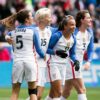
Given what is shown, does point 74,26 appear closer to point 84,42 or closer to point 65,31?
point 65,31

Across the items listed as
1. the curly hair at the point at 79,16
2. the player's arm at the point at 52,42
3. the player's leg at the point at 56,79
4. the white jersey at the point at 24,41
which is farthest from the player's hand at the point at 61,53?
the curly hair at the point at 79,16

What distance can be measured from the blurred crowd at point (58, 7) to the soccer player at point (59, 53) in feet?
41.3

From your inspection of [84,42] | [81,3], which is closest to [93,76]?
[81,3]

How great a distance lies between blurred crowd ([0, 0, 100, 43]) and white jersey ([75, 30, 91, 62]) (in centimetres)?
1141

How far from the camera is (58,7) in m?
28.8

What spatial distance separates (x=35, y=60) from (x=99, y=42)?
13.4 meters

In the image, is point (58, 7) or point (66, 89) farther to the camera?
point (58, 7)

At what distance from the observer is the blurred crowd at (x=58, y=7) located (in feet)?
92.0

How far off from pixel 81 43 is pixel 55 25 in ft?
39.2

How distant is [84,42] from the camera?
16000 mm

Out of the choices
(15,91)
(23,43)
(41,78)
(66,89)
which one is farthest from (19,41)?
(66,89)

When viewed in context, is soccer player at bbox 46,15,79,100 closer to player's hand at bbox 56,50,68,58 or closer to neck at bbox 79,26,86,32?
player's hand at bbox 56,50,68,58

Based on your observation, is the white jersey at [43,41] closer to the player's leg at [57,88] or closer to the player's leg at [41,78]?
the player's leg at [41,78]

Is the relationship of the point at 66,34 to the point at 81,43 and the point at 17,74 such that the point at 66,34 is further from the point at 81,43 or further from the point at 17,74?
the point at 17,74
